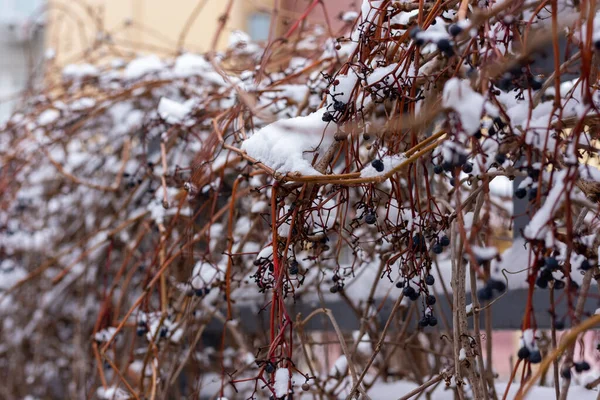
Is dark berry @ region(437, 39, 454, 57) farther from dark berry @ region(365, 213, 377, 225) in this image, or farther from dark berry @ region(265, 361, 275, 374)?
dark berry @ region(265, 361, 275, 374)

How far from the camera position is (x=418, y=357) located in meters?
3.01

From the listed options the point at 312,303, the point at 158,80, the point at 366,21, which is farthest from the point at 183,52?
the point at 366,21

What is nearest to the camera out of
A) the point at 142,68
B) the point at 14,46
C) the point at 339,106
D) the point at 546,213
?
the point at 546,213

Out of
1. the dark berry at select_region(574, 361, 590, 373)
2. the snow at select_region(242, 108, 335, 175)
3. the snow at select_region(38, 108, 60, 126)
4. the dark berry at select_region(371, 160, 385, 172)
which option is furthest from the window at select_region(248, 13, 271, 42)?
the dark berry at select_region(574, 361, 590, 373)

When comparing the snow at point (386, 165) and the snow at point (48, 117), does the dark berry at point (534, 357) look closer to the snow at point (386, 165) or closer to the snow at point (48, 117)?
the snow at point (386, 165)

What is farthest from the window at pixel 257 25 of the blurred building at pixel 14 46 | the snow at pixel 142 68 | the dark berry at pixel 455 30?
the dark berry at pixel 455 30

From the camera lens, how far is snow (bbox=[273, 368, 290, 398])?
50.6 inches

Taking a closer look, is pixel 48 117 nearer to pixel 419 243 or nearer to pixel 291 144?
pixel 291 144

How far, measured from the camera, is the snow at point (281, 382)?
4.22 ft

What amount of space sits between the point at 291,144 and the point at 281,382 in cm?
47

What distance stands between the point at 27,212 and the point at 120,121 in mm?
798

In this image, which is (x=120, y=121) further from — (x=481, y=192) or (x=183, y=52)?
(x=481, y=192)

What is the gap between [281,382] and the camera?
4.25 feet

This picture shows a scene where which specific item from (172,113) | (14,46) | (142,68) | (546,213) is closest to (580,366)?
(546,213)
